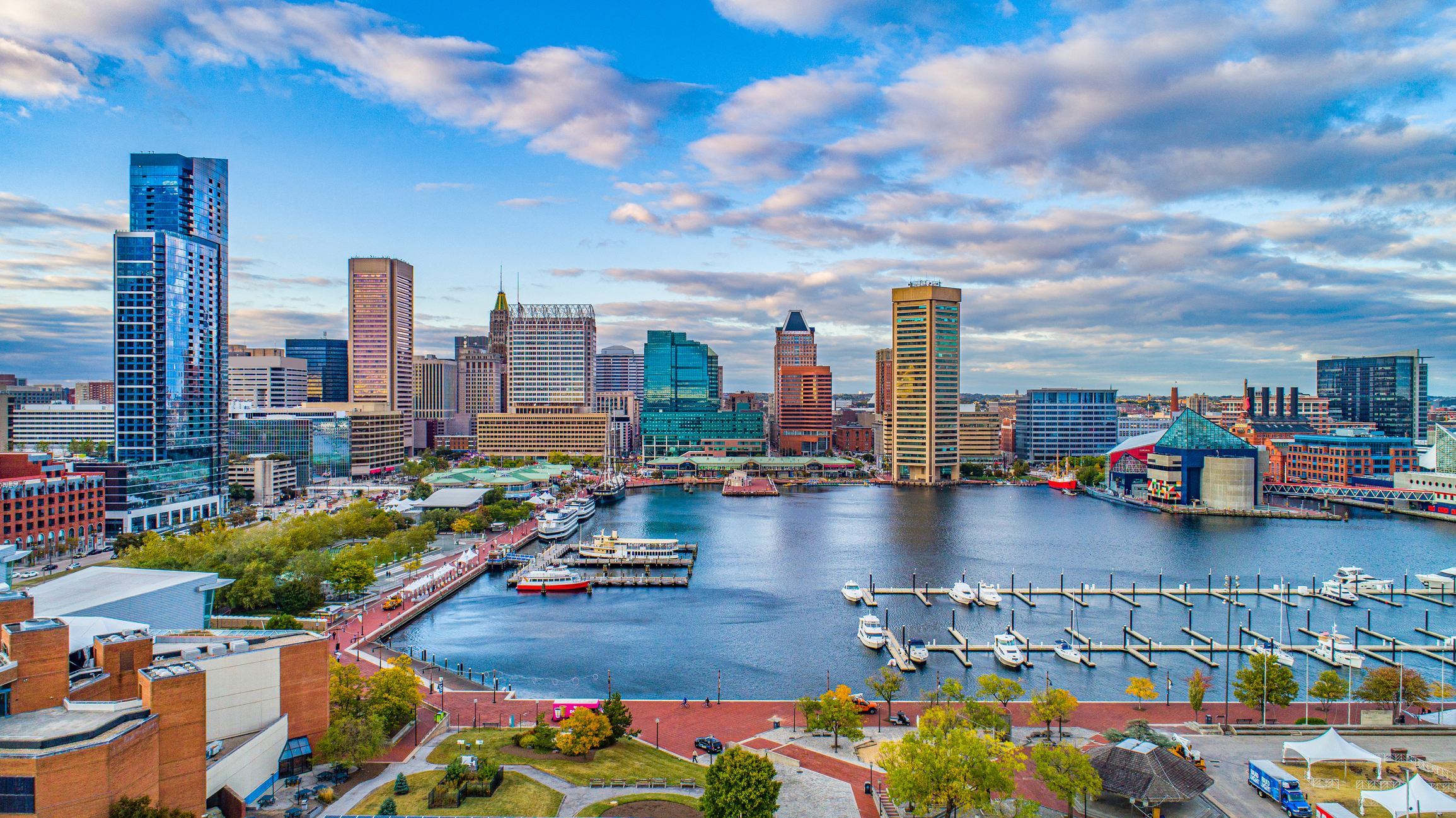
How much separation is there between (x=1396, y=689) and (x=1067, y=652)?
12866 millimetres

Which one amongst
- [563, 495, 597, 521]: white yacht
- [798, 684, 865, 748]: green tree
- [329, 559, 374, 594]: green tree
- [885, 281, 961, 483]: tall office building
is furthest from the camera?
[885, 281, 961, 483]: tall office building

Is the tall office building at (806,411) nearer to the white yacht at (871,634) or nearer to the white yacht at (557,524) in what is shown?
the white yacht at (557,524)

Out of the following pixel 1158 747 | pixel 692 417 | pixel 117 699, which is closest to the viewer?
pixel 117 699

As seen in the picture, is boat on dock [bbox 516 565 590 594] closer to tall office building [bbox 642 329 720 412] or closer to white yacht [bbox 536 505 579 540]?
white yacht [bbox 536 505 579 540]

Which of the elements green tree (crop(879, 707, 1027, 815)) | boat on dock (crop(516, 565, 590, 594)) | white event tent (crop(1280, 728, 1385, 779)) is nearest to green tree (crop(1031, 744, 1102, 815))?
green tree (crop(879, 707, 1027, 815))

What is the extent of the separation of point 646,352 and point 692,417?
34558mm

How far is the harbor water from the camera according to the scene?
37594 millimetres

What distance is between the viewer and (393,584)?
53.5 metres

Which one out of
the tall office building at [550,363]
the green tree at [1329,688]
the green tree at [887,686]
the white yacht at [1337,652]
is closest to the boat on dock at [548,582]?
the green tree at [887,686]

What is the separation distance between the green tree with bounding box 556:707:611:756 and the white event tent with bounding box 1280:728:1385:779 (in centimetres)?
2154

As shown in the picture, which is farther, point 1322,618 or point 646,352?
point 646,352

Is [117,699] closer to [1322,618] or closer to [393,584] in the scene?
[393,584]

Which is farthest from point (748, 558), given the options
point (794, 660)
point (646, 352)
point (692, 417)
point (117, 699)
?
point (646, 352)

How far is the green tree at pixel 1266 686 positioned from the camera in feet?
98.0
